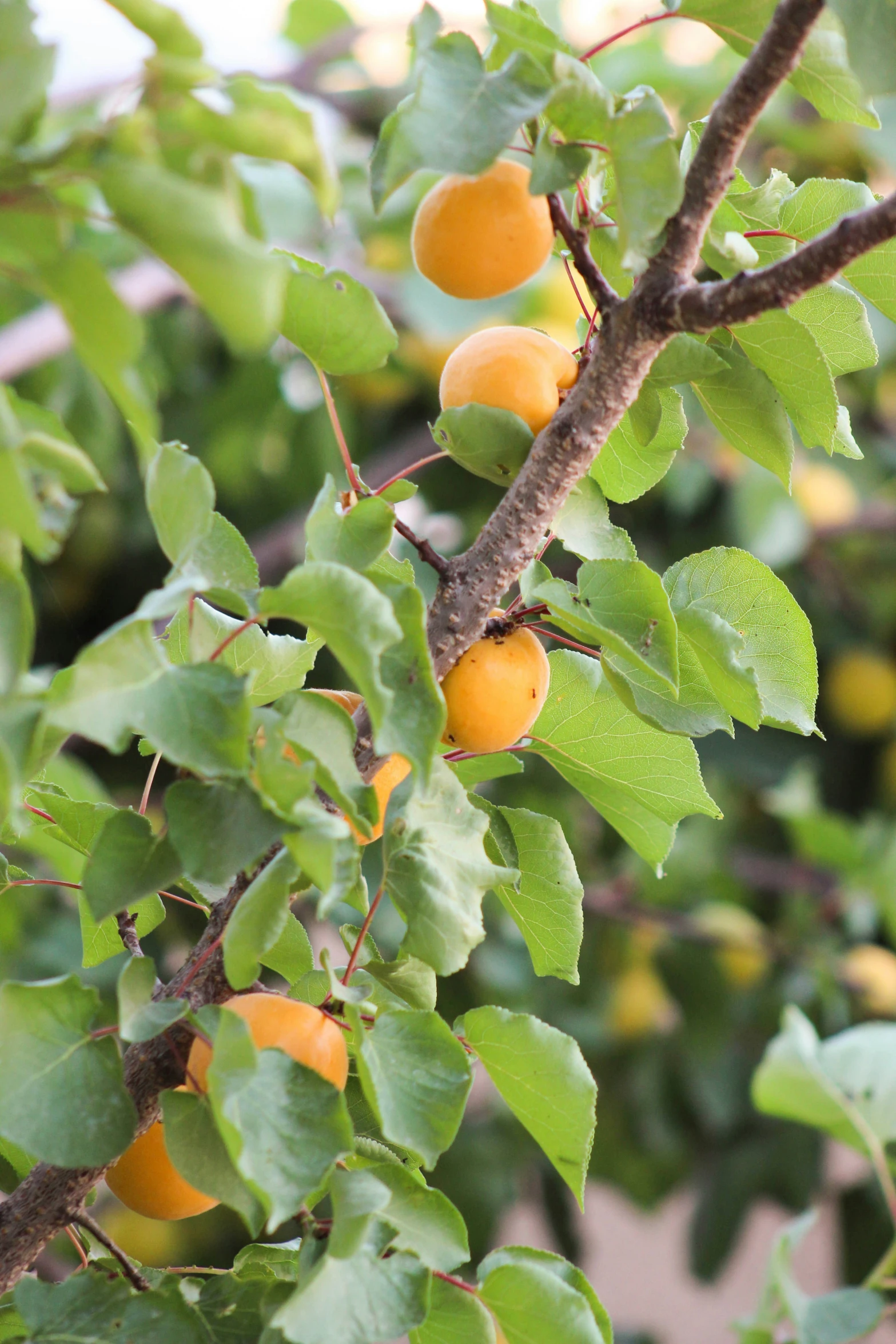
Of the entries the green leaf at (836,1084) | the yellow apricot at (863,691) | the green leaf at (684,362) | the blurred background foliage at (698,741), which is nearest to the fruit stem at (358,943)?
the green leaf at (684,362)

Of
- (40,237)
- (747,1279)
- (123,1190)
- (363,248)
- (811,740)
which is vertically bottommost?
(747,1279)

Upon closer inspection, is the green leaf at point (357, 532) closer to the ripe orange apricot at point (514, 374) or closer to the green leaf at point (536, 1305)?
the ripe orange apricot at point (514, 374)

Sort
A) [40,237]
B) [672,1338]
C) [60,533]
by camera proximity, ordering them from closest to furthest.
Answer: [40,237], [60,533], [672,1338]

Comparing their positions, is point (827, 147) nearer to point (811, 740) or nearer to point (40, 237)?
point (811, 740)

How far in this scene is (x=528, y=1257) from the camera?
10.2 inches

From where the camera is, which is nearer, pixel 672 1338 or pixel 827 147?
pixel 827 147

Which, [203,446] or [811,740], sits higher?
[203,446]

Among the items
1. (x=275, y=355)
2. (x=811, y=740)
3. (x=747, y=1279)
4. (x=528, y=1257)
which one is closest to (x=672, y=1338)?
(x=747, y=1279)

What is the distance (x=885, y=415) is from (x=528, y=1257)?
103 cm

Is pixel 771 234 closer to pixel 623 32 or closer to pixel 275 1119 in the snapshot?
pixel 623 32

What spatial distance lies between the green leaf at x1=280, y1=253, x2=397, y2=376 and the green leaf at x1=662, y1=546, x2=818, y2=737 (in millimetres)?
82

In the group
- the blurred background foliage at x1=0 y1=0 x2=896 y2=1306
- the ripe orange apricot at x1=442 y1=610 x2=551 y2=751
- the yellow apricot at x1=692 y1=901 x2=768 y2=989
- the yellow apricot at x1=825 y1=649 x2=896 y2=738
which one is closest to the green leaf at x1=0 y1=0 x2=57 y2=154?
the ripe orange apricot at x1=442 y1=610 x2=551 y2=751

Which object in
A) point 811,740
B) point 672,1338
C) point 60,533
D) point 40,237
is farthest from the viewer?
point 672,1338

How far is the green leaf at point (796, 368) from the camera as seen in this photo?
0.24 meters
